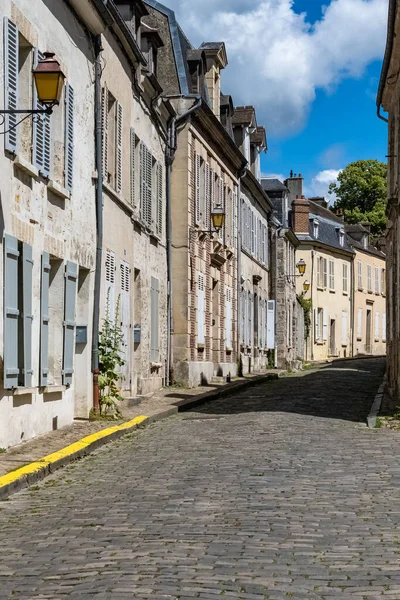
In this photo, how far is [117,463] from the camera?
34.6ft

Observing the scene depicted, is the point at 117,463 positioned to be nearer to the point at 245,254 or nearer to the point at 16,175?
the point at 16,175

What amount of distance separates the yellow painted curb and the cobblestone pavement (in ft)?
0.50

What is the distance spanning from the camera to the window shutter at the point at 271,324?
3898cm

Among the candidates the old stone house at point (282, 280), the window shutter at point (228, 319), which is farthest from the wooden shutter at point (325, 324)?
the window shutter at point (228, 319)

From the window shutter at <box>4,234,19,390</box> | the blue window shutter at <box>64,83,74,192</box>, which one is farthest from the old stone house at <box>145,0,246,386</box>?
the window shutter at <box>4,234,19,390</box>

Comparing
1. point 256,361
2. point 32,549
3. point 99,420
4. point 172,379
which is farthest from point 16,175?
point 256,361

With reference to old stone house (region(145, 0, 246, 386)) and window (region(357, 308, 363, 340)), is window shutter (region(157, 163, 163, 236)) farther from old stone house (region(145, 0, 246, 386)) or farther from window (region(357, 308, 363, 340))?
window (region(357, 308, 363, 340))

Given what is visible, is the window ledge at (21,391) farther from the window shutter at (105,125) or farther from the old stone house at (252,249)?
the old stone house at (252,249)

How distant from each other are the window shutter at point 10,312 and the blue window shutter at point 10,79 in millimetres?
1014

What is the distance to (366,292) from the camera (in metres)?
60.7

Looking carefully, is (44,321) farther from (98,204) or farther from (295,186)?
(295,186)

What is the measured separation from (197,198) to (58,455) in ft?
→ 49.3

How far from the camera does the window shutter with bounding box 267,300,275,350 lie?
39.0 metres

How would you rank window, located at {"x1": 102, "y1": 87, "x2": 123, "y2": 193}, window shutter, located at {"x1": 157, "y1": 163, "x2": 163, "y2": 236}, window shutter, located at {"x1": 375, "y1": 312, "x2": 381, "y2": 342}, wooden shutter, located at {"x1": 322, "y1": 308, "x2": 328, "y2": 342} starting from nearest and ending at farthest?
window, located at {"x1": 102, "y1": 87, "x2": 123, "y2": 193}
window shutter, located at {"x1": 157, "y1": 163, "x2": 163, "y2": 236}
wooden shutter, located at {"x1": 322, "y1": 308, "x2": 328, "y2": 342}
window shutter, located at {"x1": 375, "y1": 312, "x2": 381, "y2": 342}
